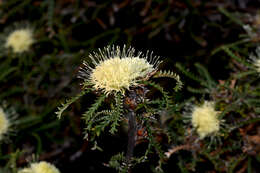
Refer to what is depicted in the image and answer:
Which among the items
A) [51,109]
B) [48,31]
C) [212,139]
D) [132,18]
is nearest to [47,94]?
[51,109]

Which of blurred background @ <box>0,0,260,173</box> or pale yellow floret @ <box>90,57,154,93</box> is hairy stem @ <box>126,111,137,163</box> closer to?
Result: pale yellow floret @ <box>90,57,154,93</box>

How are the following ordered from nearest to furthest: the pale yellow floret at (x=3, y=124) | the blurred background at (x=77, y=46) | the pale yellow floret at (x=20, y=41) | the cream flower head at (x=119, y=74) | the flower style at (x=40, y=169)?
the cream flower head at (x=119, y=74) → the flower style at (x=40, y=169) → the pale yellow floret at (x=3, y=124) → the blurred background at (x=77, y=46) → the pale yellow floret at (x=20, y=41)

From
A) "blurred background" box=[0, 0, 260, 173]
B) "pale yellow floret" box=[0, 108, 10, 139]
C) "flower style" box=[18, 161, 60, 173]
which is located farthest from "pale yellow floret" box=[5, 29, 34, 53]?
"flower style" box=[18, 161, 60, 173]

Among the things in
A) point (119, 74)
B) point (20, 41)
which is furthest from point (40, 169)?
point (20, 41)

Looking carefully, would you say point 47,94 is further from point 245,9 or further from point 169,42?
point 245,9

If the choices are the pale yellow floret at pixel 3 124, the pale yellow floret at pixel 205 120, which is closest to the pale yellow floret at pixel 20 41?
the pale yellow floret at pixel 3 124

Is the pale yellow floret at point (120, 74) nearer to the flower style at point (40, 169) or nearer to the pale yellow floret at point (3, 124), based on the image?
the flower style at point (40, 169)

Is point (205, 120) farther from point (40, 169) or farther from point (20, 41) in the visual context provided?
point (20, 41)
